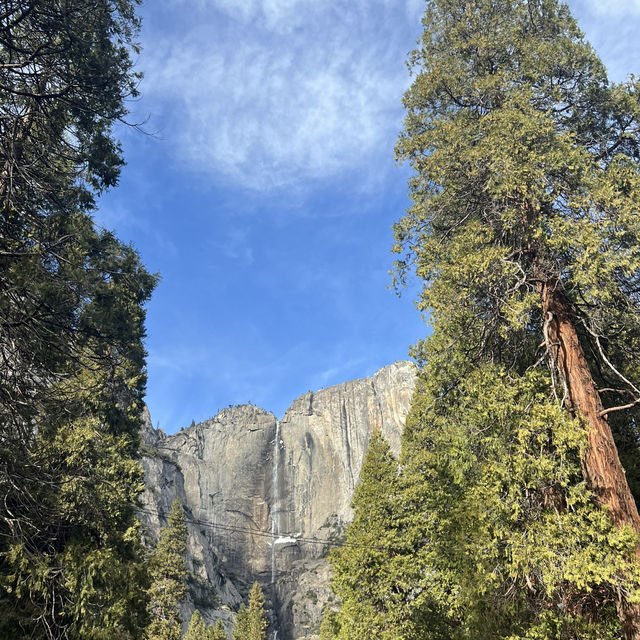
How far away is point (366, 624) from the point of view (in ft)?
48.2

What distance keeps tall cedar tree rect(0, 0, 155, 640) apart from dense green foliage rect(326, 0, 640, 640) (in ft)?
18.9

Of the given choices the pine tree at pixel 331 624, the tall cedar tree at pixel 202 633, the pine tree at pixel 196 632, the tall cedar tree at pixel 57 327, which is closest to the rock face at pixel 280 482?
the pine tree at pixel 196 632

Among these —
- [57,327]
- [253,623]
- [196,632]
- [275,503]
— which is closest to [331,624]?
[57,327]

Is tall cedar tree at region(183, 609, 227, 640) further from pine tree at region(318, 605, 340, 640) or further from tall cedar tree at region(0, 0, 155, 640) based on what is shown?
tall cedar tree at region(0, 0, 155, 640)

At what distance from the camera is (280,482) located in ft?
339

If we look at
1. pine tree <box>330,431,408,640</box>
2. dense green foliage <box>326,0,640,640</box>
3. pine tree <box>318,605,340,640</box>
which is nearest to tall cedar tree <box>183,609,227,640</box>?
pine tree <box>318,605,340,640</box>

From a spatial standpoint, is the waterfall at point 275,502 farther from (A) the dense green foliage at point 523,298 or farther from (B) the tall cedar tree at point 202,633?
(A) the dense green foliage at point 523,298

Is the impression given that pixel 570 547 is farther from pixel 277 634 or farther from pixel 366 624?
pixel 277 634

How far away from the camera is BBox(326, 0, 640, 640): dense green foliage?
648 cm

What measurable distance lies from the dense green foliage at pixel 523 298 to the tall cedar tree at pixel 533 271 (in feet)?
0.12

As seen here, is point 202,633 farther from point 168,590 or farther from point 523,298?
point 523,298

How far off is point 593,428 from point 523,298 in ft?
7.84

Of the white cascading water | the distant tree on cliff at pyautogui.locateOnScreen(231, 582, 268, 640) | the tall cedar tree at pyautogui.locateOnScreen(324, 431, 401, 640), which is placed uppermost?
the white cascading water

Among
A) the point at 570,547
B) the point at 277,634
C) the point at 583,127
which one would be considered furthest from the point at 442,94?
the point at 277,634
